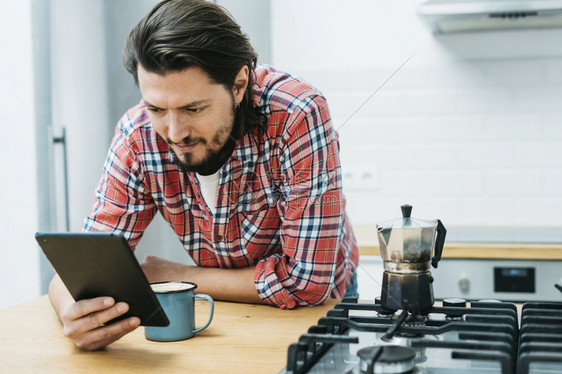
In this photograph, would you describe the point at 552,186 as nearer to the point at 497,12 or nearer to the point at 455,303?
the point at 455,303

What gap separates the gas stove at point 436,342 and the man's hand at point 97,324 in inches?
9.9

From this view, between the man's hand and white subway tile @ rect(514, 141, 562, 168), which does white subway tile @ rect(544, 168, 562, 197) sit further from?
the man's hand

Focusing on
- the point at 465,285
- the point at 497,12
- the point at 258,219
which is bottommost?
the point at 465,285

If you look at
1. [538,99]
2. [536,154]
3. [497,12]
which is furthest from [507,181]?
[497,12]

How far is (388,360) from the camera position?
2.21ft

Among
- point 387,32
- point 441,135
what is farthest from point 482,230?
point 387,32

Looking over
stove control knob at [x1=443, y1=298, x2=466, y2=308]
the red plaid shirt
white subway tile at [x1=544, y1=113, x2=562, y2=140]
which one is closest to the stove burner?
stove control knob at [x1=443, y1=298, x2=466, y2=308]

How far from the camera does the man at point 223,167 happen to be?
1.09 meters

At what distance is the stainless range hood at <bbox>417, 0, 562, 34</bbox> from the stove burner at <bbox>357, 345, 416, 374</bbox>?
4.35ft

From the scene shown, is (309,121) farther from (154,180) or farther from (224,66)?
(154,180)

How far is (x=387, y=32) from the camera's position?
2.05 m

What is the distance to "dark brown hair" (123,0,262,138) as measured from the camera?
41.9 inches

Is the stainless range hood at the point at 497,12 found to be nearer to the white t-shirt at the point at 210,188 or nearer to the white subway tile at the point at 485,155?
the white subway tile at the point at 485,155

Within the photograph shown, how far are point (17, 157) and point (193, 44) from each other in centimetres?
100
